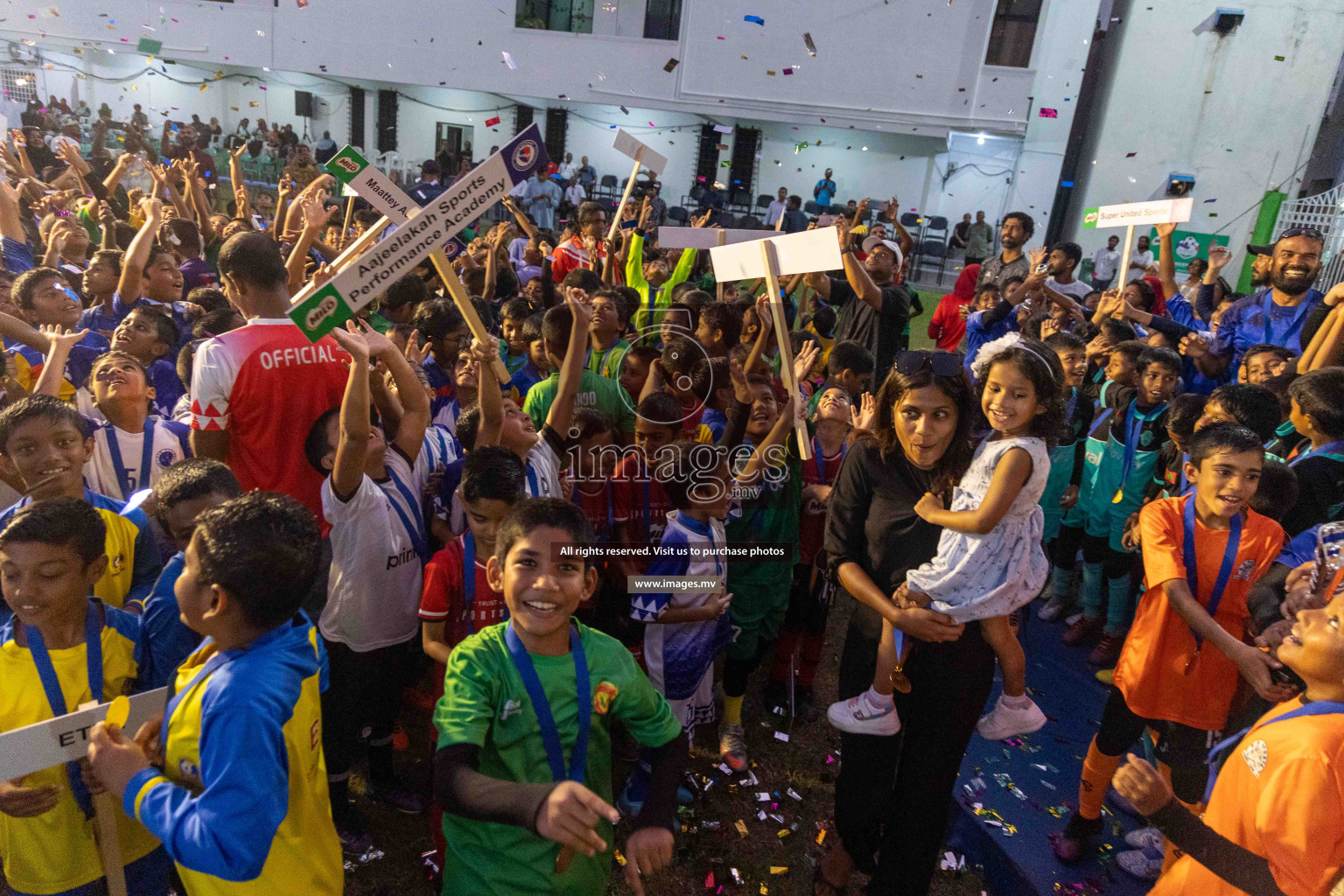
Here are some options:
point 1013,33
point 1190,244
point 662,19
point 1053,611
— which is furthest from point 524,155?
point 662,19

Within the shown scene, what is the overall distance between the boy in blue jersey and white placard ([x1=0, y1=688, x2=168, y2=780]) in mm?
565

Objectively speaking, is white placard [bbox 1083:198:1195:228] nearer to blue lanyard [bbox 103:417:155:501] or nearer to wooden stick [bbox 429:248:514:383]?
wooden stick [bbox 429:248:514:383]

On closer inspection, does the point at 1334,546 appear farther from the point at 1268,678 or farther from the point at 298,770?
the point at 298,770

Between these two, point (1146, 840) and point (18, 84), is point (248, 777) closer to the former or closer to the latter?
point (1146, 840)

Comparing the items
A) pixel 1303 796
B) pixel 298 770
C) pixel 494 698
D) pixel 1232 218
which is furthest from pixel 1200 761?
pixel 1232 218

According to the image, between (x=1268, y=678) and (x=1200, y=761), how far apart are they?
2.00ft

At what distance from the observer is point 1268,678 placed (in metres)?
2.47

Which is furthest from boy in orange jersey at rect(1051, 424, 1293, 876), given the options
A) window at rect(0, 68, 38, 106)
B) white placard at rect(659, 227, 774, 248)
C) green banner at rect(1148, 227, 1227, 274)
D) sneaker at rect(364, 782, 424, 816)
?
window at rect(0, 68, 38, 106)

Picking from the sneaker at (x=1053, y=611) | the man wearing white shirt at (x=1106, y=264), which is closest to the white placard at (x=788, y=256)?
the sneaker at (x=1053, y=611)

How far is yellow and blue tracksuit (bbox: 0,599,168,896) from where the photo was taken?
1940 mm

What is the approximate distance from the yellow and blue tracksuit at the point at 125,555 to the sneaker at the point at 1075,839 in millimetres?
3358

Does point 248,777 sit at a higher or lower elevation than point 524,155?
lower

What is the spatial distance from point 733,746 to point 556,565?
2026mm

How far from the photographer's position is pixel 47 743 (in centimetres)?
154
